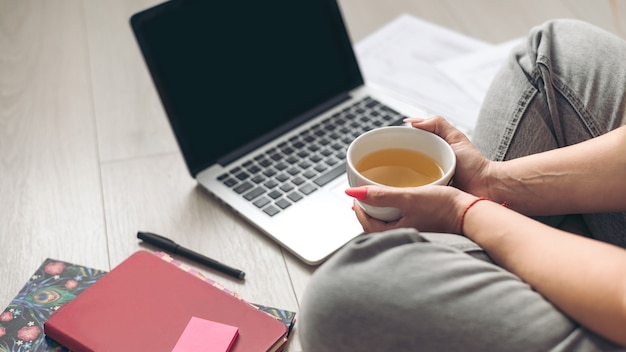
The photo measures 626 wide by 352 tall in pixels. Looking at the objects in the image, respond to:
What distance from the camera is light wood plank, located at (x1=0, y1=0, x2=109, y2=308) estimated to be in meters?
0.96

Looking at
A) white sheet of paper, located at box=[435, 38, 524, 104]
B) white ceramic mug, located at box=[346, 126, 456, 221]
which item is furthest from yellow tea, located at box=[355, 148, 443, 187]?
white sheet of paper, located at box=[435, 38, 524, 104]

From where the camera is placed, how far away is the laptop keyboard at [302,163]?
1.00 m

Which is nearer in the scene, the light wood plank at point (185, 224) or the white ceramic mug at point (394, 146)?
the white ceramic mug at point (394, 146)

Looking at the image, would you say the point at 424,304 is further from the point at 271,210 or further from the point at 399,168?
the point at 271,210

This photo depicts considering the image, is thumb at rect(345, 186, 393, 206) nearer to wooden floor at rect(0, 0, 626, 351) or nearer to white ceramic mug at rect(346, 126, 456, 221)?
white ceramic mug at rect(346, 126, 456, 221)

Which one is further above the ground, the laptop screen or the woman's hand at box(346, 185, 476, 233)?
the laptop screen

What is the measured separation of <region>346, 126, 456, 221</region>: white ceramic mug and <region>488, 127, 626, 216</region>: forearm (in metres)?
0.09

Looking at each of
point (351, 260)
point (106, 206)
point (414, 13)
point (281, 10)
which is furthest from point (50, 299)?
point (414, 13)

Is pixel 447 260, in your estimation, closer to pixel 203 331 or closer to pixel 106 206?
pixel 203 331

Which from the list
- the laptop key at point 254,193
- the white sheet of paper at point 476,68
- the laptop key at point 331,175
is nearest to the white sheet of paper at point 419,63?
the white sheet of paper at point 476,68

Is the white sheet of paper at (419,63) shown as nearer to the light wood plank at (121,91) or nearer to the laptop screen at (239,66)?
the laptop screen at (239,66)

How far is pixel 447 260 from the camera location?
655 mm

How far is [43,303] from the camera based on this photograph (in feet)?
2.82

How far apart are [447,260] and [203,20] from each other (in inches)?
21.1
